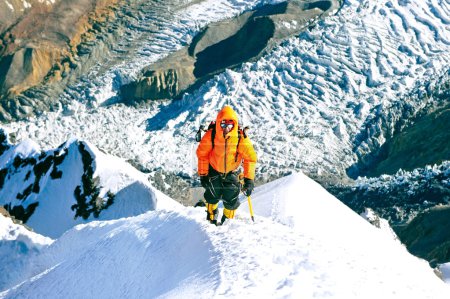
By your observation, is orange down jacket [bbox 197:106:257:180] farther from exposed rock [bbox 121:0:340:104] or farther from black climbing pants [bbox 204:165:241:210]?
exposed rock [bbox 121:0:340:104]

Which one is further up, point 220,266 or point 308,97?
point 220,266

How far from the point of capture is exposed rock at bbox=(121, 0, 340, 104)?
3755 inches

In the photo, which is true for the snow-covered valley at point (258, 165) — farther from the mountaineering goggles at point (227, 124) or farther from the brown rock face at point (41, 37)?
the brown rock face at point (41, 37)

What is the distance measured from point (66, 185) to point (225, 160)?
3508 centimetres

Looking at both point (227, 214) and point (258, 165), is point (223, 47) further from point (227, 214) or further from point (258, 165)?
point (227, 214)

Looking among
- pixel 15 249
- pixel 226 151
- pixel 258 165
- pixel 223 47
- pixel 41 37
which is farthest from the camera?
pixel 41 37

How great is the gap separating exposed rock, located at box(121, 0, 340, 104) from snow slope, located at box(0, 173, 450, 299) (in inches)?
2878

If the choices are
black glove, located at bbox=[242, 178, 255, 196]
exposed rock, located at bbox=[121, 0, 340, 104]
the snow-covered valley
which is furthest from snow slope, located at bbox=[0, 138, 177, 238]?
exposed rock, located at bbox=[121, 0, 340, 104]

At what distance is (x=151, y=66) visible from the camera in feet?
325

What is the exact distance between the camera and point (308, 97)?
8831 centimetres

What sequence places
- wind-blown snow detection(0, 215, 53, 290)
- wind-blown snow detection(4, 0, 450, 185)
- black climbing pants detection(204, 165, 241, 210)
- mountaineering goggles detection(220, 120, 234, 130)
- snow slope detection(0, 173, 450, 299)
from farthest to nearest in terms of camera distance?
wind-blown snow detection(4, 0, 450, 185), wind-blown snow detection(0, 215, 53, 290), black climbing pants detection(204, 165, 241, 210), mountaineering goggles detection(220, 120, 234, 130), snow slope detection(0, 173, 450, 299)

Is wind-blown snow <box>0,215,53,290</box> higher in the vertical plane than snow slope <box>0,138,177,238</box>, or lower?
higher

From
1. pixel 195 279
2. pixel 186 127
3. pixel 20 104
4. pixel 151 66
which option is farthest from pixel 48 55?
pixel 195 279

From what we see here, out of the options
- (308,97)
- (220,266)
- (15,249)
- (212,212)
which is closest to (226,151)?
(212,212)
